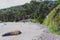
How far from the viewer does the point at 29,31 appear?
3.15m

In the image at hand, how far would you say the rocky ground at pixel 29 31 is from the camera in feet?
9.65

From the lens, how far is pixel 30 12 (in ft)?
10.7

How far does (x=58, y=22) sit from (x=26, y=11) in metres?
0.55

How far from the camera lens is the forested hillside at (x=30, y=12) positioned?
10.6 ft

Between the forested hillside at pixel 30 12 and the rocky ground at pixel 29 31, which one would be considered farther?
the forested hillside at pixel 30 12

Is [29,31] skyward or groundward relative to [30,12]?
groundward

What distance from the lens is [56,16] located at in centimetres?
314

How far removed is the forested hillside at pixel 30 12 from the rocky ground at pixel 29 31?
0.09 metres

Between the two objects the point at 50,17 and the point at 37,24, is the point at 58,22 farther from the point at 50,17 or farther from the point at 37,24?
the point at 37,24

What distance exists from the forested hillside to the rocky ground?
0.09 m

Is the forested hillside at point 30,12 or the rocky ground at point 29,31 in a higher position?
the forested hillside at point 30,12

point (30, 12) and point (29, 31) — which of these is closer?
point (29, 31)

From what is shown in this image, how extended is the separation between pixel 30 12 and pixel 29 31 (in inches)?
12.5

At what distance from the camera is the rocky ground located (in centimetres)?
294
